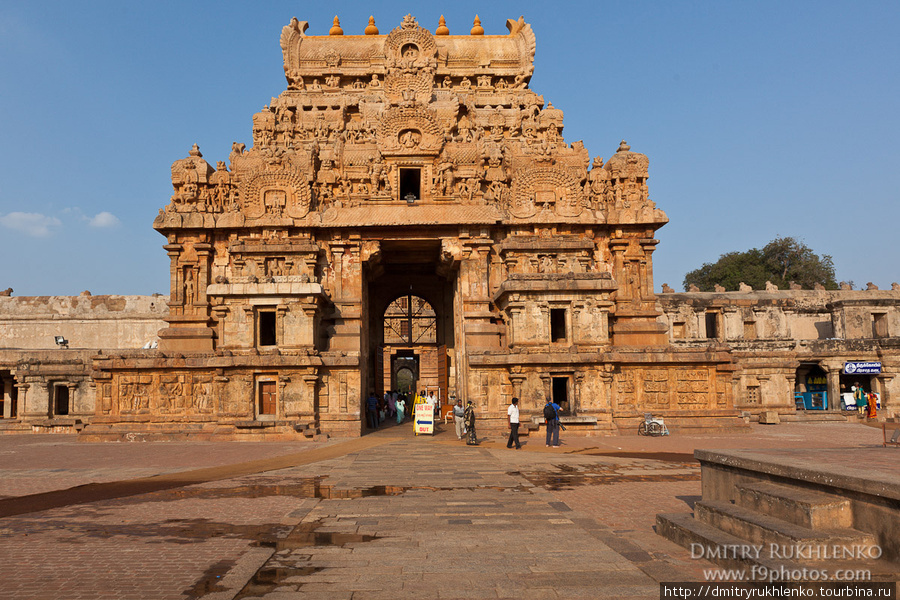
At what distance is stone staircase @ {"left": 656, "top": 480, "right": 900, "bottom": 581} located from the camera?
4.86 meters

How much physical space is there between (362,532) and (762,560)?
165 inches

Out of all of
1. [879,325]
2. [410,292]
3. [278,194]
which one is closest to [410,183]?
[410,292]

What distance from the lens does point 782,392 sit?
32.2 meters

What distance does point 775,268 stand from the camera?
193 ft

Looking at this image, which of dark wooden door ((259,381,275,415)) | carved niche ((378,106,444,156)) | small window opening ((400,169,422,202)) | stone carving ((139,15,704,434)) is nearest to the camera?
dark wooden door ((259,381,275,415))

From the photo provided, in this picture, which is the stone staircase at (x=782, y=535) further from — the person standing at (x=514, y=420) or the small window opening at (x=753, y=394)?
the small window opening at (x=753, y=394)

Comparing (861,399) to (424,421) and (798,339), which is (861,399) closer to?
(798,339)

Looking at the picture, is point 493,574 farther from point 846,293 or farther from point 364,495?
point 846,293

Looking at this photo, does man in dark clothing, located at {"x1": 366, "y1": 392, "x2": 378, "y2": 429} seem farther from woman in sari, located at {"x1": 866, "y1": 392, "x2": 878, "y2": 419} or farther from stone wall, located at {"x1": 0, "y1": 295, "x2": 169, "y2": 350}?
woman in sari, located at {"x1": 866, "y1": 392, "x2": 878, "y2": 419}

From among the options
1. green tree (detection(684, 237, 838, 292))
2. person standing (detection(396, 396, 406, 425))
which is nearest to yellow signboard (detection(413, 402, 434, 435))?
person standing (detection(396, 396, 406, 425))

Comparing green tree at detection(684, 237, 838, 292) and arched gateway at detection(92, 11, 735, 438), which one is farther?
green tree at detection(684, 237, 838, 292)

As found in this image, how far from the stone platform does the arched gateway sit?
538 inches

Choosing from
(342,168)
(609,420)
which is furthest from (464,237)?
(609,420)

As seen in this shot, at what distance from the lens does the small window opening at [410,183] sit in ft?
87.0
